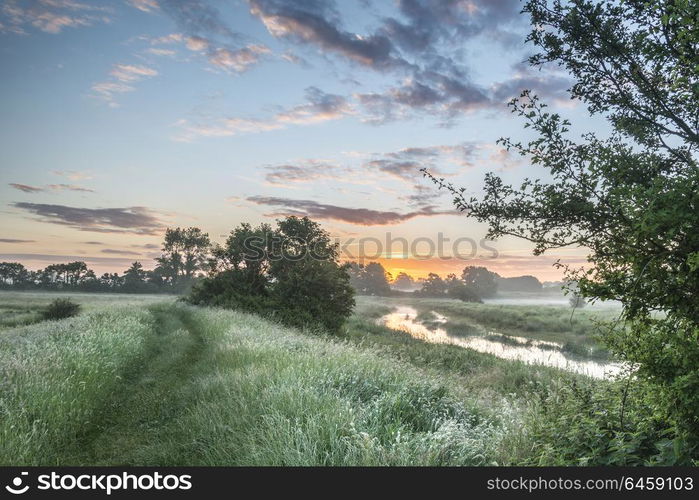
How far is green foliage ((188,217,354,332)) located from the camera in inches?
1165

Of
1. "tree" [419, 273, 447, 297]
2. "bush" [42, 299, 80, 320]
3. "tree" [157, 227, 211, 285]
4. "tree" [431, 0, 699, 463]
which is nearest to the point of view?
"tree" [431, 0, 699, 463]

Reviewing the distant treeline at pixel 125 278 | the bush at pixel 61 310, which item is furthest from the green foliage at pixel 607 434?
the distant treeline at pixel 125 278

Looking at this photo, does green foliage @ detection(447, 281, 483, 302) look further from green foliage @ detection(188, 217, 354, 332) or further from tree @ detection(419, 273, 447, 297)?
green foliage @ detection(188, 217, 354, 332)

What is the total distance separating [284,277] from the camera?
3191 centimetres

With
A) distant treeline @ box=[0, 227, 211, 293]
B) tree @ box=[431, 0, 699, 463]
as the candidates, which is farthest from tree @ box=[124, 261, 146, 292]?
tree @ box=[431, 0, 699, 463]

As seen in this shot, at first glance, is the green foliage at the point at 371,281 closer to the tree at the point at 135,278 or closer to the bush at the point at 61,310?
the tree at the point at 135,278

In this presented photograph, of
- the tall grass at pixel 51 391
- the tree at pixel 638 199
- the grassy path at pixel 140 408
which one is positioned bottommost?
the grassy path at pixel 140 408

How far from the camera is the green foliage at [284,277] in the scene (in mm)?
29594

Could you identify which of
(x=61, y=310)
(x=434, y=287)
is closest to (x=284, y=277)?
(x=61, y=310)

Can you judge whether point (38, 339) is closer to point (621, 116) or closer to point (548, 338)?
point (621, 116)

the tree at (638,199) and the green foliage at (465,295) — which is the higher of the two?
the tree at (638,199)

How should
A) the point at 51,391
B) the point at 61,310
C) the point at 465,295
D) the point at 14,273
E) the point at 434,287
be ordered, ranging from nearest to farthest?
the point at 51,391 < the point at 61,310 < the point at 14,273 < the point at 465,295 < the point at 434,287

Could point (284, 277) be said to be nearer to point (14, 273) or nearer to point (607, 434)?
point (607, 434)
